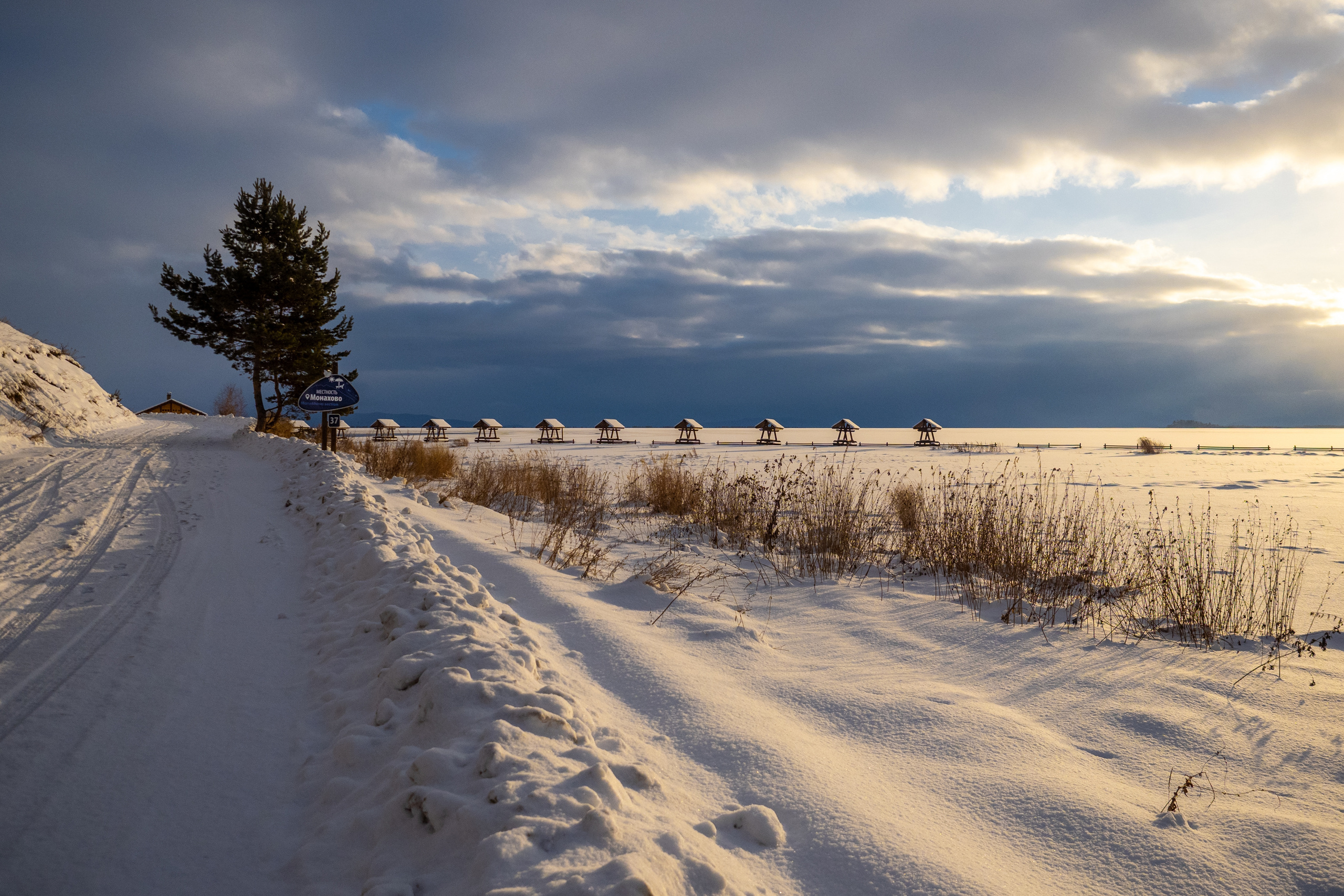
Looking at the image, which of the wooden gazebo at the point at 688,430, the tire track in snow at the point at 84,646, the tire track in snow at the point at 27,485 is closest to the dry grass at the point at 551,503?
the tire track in snow at the point at 84,646

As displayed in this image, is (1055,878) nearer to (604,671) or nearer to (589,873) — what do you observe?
(589,873)

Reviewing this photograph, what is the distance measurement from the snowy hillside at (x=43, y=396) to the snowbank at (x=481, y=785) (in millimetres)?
13826

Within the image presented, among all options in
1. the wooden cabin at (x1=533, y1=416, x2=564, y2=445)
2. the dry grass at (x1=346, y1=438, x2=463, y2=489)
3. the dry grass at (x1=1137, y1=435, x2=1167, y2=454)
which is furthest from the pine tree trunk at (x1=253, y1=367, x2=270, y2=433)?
the dry grass at (x1=1137, y1=435, x2=1167, y2=454)

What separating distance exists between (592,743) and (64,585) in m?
4.15

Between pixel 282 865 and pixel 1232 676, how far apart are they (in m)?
5.06

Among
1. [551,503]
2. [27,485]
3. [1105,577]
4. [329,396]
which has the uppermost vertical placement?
[329,396]

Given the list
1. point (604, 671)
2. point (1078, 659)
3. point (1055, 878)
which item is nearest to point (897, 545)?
point (1078, 659)

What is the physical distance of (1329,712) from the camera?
3420 mm

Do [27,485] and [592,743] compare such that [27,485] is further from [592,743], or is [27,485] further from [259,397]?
[259,397]

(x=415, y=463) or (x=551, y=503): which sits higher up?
(x=415, y=463)

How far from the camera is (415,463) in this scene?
48.3 ft

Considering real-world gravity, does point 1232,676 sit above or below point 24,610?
below

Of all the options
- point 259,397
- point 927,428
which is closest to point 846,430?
point 927,428

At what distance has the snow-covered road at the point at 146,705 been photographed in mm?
1931
